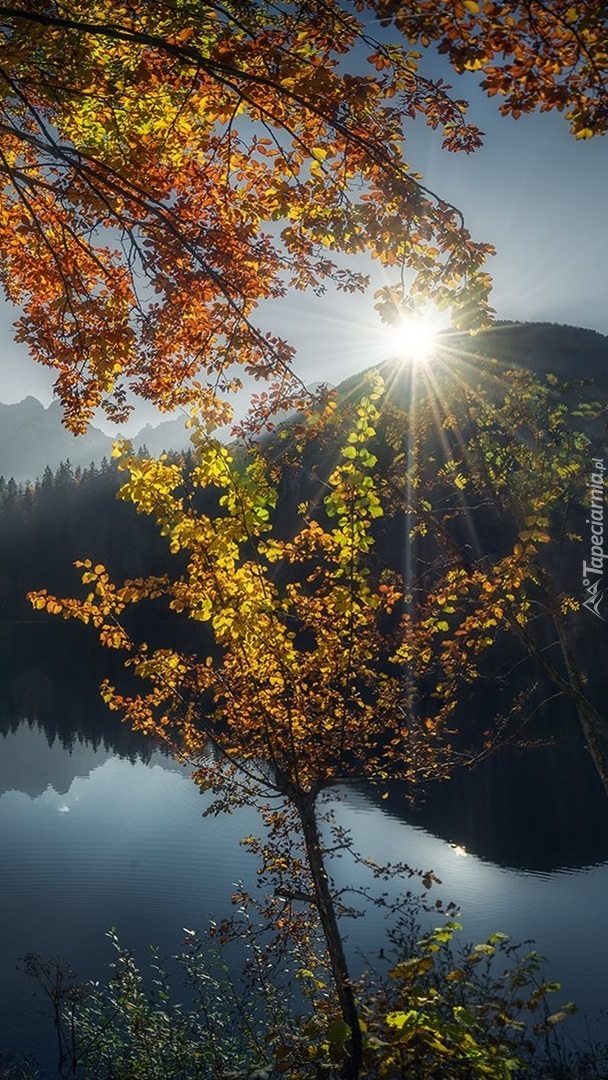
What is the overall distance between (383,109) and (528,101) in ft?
3.87

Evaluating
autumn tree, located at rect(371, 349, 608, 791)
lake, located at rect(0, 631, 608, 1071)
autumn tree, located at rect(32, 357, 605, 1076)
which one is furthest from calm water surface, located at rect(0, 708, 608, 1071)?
autumn tree, located at rect(371, 349, 608, 791)

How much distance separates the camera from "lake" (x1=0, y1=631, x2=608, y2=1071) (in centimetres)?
1897

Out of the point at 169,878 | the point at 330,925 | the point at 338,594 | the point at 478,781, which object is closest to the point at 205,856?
the point at 169,878

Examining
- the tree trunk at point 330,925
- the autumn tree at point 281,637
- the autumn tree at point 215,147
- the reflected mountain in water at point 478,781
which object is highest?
the autumn tree at point 215,147

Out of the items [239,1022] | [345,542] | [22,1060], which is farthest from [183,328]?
[22,1060]

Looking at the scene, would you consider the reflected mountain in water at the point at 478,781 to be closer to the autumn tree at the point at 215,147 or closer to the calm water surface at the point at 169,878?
the calm water surface at the point at 169,878

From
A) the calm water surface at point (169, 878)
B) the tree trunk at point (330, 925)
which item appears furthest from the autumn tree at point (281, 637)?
the calm water surface at point (169, 878)

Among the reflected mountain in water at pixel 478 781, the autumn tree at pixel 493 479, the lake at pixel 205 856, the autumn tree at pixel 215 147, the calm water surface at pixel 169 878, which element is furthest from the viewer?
the reflected mountain in water at pixel 478 781

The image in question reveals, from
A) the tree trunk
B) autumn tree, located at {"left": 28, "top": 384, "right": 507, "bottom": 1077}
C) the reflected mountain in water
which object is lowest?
the reflected mountain in water

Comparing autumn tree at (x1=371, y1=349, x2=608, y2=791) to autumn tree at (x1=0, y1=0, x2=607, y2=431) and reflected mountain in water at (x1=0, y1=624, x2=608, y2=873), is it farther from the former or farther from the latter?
reflected mountain in water at (x1=0, y1=624, x2=608, y2=873)

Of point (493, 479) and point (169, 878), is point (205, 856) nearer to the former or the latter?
point (169, 878)

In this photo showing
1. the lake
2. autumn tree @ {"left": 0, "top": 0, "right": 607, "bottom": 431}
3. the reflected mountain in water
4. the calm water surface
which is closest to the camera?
autumn tree @ {"left": 0, "top": 0, "right": 607, "bottom": 431}

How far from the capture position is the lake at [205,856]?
62.2 feet

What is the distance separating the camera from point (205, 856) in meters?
26.4
